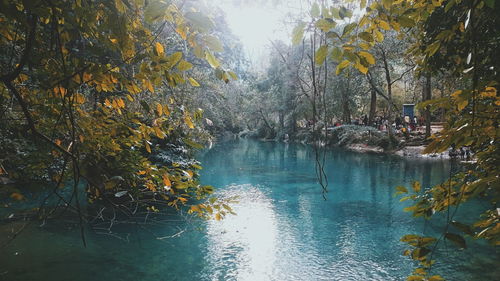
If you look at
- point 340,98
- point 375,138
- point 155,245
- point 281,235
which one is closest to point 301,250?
point 281,235

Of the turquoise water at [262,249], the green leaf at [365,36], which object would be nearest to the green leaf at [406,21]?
the green leaf at [365,36]

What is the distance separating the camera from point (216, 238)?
9.66 m

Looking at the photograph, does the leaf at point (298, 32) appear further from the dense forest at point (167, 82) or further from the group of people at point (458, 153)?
Answer: the group of people at point (458, 153)

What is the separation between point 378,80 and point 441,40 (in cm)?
3023

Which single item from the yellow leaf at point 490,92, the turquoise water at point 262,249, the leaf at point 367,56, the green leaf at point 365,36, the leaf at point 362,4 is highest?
the leaf at point 362,4

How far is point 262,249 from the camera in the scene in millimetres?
9125

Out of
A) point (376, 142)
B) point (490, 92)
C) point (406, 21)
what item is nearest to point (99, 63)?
point (406, 21)

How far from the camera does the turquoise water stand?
7559 millimetres

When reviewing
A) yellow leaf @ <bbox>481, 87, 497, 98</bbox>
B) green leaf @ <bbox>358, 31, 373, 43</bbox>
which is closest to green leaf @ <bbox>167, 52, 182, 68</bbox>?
green leaf @ <bbox>358, 31, 373, 43</bbox>

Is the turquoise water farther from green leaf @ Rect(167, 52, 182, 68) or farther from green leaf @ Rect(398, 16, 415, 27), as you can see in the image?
green leaf @ Rect(398, 16, 415, 27)

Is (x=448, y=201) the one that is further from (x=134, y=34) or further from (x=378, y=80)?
(x=378, y=80)

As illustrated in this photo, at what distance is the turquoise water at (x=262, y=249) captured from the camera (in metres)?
7.56

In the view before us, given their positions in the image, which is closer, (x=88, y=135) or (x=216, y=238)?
(x=88, y=135)

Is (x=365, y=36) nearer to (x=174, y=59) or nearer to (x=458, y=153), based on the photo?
(x=174, y=59)
